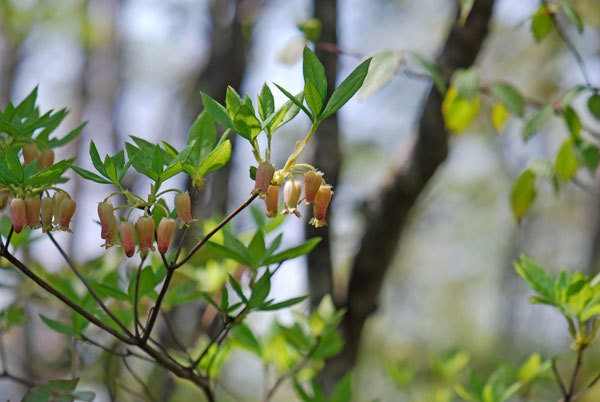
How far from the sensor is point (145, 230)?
55 cm

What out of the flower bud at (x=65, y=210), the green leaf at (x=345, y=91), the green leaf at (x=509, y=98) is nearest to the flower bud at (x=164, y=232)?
the flower bud at (x=65, y=210)

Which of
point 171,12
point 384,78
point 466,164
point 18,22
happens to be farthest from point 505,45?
point 384,78

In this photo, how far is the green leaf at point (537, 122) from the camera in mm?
1018

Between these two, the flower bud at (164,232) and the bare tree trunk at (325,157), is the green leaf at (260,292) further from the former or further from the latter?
the bare tree trunk at (325,157)

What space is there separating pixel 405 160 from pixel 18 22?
16.6ft

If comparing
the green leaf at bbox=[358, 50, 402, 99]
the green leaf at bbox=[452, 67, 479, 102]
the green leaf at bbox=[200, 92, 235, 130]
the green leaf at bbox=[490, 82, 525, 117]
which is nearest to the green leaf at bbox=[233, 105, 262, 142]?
the green leaf at bbox=[200, 92, 235, 130]

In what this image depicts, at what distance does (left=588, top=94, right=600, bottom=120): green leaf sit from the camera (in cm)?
103

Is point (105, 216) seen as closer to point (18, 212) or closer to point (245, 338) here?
point (18, 212)

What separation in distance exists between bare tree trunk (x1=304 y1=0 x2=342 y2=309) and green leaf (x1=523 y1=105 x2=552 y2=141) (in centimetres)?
52

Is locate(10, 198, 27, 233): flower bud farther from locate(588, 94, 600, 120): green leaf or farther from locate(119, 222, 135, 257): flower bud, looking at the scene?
locate(588, 94, 600, 120): green leaf

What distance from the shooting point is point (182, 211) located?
566 mm

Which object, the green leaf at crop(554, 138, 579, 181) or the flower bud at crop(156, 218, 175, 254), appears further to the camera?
the green leaf at crop(554, 138, 579, 181)

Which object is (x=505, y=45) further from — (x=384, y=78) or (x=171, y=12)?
(x=384, y=78)

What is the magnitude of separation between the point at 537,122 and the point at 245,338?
721 millimetres
